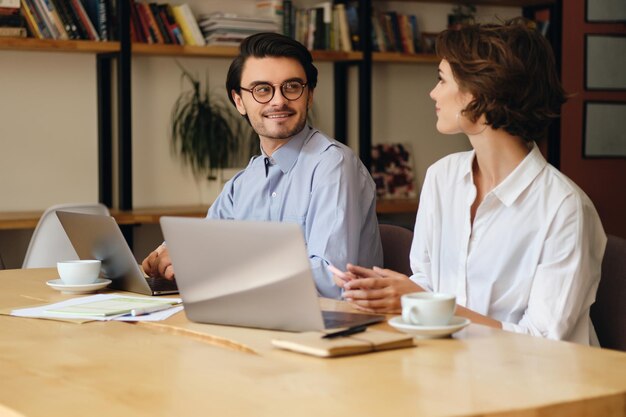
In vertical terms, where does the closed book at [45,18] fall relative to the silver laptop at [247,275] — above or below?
above

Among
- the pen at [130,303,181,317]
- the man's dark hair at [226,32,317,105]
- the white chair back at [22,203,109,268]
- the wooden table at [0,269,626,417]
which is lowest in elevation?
the white chair back at [22,203,109,268]

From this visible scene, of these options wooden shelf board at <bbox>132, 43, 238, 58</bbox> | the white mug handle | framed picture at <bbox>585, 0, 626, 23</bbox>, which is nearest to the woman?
the white mug handle

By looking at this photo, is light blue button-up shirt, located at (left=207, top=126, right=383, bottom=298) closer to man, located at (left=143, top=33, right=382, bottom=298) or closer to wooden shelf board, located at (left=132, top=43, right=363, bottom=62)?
man, located at (left=143, top=33, right=382, bottom=298)

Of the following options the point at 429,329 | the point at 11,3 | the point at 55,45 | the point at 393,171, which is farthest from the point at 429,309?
the point at 393,171

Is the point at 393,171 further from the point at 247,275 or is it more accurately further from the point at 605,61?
the point at 247,275

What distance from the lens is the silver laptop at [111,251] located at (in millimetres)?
2307

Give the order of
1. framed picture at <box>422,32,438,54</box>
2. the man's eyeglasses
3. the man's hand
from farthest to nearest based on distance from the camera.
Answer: framed picture at <box>422,32,438,54</box> < the man's eyeglasses < the man's hand

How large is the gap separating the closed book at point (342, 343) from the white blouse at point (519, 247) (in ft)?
1.34

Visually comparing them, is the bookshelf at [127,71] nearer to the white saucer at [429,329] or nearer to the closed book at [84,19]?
the closed book at [84,19]

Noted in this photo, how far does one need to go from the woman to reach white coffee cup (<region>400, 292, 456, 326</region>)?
0.80ft

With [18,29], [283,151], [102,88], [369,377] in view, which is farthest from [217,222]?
[102,88]

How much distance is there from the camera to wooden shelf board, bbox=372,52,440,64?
199 inches

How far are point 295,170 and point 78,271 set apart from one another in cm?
71

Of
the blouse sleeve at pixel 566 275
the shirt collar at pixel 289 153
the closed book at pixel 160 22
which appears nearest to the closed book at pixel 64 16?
the closed book at pixel 160 22
